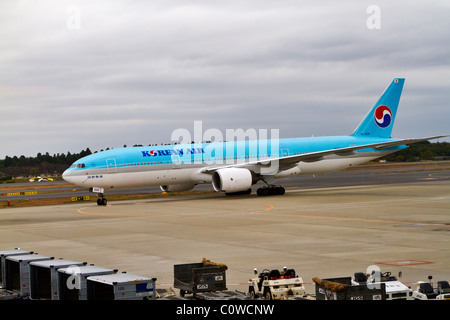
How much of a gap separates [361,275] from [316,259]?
5.71 meters

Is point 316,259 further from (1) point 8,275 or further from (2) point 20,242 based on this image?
(2) point 20,242

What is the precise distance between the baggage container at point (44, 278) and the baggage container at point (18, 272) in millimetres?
228

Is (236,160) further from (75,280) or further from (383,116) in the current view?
(75,280)

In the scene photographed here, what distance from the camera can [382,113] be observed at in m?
52.0

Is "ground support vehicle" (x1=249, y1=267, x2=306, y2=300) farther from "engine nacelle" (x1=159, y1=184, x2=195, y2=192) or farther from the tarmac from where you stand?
"engine nacelle" (x1=159, y1=184, x2=195, y2=192)

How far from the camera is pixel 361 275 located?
479 inches

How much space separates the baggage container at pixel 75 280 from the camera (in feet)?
39.4

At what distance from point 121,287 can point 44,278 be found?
3.94 m

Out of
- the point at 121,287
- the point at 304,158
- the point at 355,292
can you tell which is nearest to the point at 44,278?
the point at 121,287

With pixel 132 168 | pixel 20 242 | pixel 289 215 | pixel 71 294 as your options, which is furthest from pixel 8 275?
pixel 132 168

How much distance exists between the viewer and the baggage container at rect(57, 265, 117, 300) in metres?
12.0

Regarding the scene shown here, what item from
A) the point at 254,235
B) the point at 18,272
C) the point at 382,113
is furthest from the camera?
the point at 382,113

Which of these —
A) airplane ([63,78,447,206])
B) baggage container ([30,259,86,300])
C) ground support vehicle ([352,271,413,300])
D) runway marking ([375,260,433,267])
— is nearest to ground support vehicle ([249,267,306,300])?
ground support vehicle ([352,271,413,300])

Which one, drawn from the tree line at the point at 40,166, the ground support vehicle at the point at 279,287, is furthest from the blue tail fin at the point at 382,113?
the tree line at the point at 40,166
